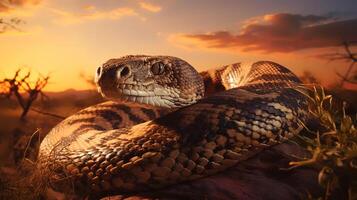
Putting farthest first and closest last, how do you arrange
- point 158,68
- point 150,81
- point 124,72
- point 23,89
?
1. point 23,89
2. point 158,68
3. point 150,81
4. point 124,72

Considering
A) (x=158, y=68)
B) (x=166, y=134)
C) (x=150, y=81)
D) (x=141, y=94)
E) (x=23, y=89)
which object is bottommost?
(x=166, y=134)

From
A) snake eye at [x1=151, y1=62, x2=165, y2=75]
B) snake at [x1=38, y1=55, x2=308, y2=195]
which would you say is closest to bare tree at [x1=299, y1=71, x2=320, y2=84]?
snake at [x1=38, y1=55, x2=308, y2=195]

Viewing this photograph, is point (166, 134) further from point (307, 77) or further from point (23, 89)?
point (23, 89)

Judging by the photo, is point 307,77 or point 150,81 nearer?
point 150,81

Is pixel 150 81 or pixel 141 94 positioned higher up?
pixel 150 81

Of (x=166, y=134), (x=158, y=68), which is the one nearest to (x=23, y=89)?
(x=158, y=68)

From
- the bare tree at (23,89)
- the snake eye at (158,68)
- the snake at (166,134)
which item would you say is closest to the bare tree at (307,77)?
the snake at (166,134)
